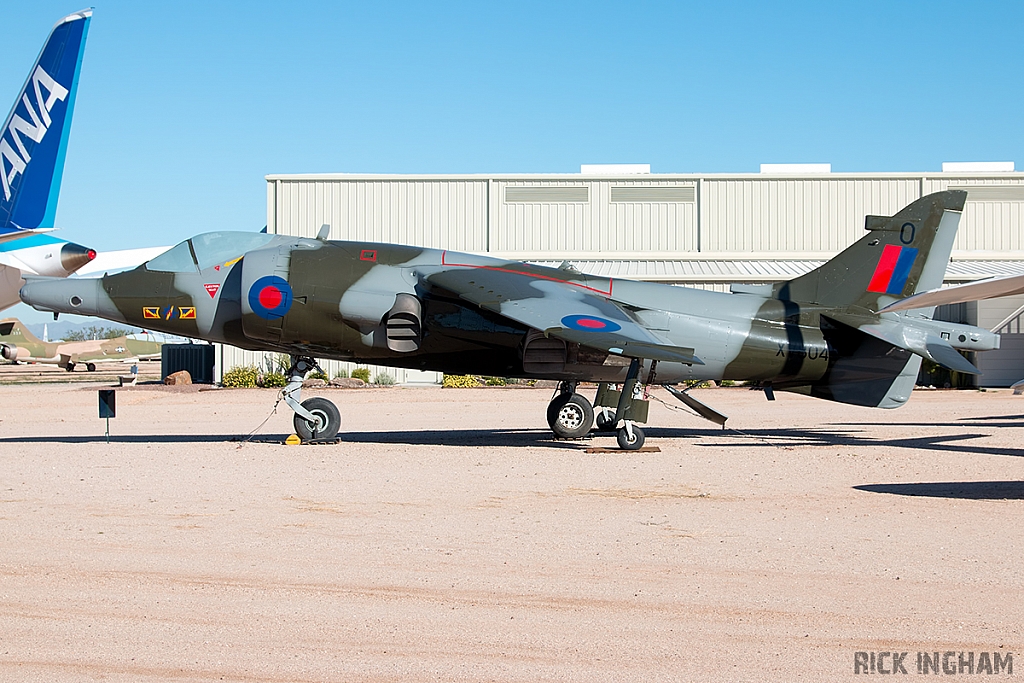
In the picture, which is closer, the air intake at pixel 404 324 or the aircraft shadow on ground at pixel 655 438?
the air intake at pixel 404 324

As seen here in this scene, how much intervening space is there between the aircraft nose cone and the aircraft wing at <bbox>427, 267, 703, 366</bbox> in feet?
29.6

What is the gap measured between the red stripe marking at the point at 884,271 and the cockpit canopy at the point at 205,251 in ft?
34.2

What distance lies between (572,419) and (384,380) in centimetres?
2380

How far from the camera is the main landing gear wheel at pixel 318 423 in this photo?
1658cm

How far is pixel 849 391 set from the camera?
1714 centimetres

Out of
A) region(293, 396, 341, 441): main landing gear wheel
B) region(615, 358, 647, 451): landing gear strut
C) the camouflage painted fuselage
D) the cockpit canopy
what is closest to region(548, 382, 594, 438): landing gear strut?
the camouflage painted fuselage

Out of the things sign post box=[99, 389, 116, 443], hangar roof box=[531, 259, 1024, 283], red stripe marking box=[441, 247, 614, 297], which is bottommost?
sign post box=[99, 389, 116, 443]

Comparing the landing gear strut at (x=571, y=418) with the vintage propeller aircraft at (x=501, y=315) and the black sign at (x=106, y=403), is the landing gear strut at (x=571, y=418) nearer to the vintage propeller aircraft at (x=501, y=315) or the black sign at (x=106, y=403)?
the vintage propeller aircraft at (x=501, y=315)

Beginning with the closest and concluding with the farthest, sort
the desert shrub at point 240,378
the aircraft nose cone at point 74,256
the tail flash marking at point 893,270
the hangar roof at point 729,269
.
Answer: the tail flash marking at point 893,270 < the aircraft nose cone at point 74,256 < the hangar roof at point 729,269 < the desert shrub at point 240,378

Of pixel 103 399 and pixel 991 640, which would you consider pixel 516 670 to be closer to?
pixel 991 640

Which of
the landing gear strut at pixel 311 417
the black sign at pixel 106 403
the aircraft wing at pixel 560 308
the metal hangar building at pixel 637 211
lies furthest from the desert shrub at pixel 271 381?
the aircraft wing at pixel 560 308

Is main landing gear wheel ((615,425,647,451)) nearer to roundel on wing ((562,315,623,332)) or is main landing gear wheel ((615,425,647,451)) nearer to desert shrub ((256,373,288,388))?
roundel on wing ((562,315,623,332))

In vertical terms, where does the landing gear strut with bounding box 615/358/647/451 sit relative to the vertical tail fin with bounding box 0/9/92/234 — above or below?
below

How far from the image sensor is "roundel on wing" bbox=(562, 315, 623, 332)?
→ 14930 mm
